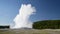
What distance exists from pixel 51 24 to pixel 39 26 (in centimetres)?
81

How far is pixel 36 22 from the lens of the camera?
9555 mm

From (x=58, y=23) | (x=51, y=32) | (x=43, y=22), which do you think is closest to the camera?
(x=51, y=32)

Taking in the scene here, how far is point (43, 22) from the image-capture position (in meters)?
9.24

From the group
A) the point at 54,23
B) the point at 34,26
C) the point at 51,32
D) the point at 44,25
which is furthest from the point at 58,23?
the point at 51,32

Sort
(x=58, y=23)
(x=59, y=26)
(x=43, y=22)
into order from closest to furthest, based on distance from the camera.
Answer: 1. (x=59, y=26)
2. (x=58, y=23)
3. (x=43, y=22)

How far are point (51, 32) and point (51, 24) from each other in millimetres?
4189

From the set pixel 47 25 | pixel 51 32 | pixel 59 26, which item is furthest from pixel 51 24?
pixel 51 32

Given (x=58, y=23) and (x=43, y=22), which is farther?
(x=43, y=22)

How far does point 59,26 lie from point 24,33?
142 inches

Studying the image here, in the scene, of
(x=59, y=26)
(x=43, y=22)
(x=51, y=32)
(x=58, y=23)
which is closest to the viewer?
(x=51, y=32)

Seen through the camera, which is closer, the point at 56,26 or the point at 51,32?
the point at 51,32

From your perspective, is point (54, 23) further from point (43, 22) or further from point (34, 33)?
point (34, 33)

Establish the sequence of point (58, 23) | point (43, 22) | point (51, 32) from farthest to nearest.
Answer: point (43, 22), point (58, 23), point (51, 32)

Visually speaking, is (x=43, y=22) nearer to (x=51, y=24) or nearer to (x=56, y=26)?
(x=51, y=24)
